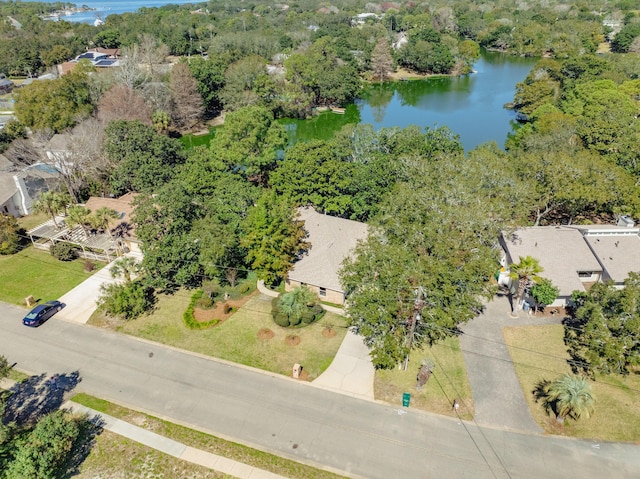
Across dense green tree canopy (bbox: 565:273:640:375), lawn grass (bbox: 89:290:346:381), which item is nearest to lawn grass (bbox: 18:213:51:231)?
lawn grass (bbox: 89:290:346:381)

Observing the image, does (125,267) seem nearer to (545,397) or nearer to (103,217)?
(103,217)

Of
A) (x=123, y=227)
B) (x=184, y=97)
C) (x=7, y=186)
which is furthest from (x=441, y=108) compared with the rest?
(x=7, y=186)

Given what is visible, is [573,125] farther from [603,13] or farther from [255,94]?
[603,13]

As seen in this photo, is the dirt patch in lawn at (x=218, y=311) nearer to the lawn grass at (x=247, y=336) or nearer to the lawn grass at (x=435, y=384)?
the lawn grass at (x=247, y=336)

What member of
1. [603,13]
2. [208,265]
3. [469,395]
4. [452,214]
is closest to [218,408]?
[208,265]

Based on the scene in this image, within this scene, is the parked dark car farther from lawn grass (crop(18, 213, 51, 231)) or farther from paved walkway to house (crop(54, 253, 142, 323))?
lawn grass (crop(18, 213, 51, 231))

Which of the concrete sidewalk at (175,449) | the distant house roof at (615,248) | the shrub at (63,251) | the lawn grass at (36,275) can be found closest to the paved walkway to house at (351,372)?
the concrete sidewalk at (175,449)
